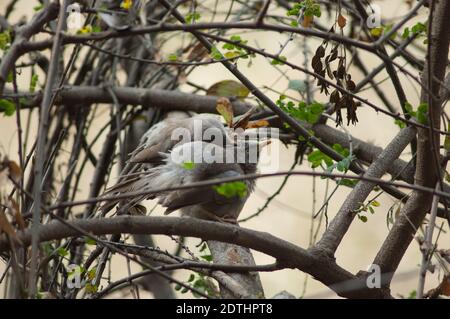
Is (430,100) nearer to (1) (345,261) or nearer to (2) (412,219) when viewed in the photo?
(2) (412,219)

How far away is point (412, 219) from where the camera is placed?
2.44 m

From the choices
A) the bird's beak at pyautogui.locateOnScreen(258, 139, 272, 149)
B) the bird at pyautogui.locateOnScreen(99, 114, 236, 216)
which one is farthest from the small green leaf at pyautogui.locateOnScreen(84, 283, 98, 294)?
the bird's beak at pyautogui.locateOnScreen(258, 139, 272, 149)

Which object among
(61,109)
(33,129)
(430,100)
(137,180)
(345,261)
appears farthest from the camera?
(345,261)

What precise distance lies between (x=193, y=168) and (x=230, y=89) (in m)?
0.95

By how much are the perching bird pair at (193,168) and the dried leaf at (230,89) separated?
0.39 metres

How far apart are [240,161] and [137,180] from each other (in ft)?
1.43

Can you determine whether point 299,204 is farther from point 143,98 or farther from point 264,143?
point 264,143

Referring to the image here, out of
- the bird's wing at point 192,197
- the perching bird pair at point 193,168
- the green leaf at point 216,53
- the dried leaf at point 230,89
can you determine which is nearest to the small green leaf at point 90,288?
the perching bird pair at point 193,168

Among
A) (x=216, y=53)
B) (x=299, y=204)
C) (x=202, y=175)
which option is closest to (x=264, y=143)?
(x=202, y=175)

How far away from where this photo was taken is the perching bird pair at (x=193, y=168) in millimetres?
2807

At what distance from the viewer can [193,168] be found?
2.74m

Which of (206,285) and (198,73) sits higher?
(198,73)

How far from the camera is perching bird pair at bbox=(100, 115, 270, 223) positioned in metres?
2.81
